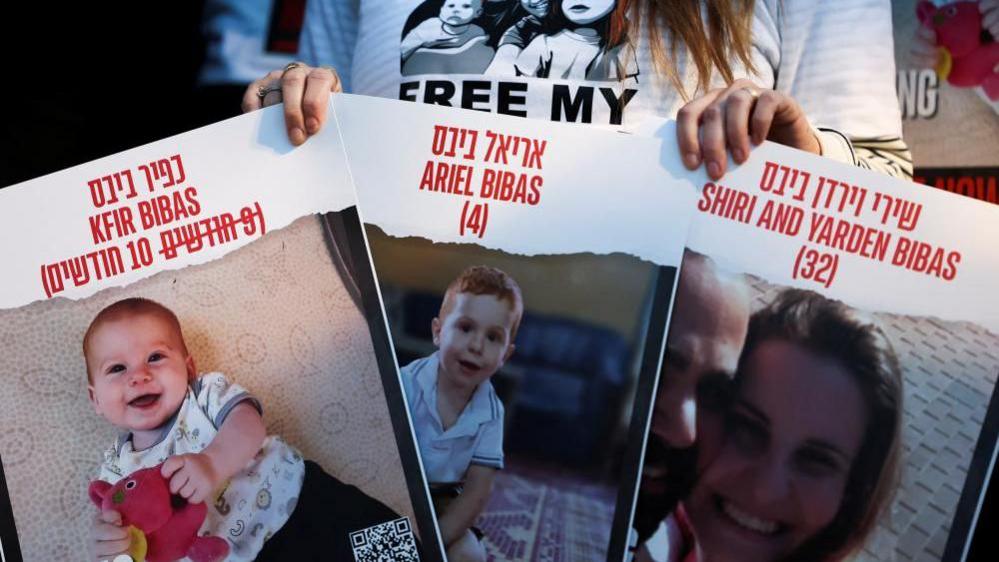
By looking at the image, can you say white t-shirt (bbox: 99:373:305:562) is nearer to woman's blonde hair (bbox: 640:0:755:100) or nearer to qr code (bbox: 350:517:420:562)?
qr code (bbox: 350:517:420:562)

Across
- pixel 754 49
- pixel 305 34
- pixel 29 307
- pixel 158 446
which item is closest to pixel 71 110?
pixel 305 34

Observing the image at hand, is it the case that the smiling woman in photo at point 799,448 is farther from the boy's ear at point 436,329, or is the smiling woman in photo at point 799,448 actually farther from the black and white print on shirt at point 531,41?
the black and white print on shirt at point 531,41

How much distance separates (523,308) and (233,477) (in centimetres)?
25

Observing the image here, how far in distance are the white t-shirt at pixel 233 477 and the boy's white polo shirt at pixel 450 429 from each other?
0.10 m

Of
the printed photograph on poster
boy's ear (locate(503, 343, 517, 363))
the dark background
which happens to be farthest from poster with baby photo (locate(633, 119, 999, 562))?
the dark background

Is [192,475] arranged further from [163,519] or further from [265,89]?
[265,89]

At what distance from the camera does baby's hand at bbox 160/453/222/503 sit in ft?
2.03

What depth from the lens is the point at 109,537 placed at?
0.63 meters

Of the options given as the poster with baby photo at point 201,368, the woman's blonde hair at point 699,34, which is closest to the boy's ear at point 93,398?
the poster with baby photo at point 201,368

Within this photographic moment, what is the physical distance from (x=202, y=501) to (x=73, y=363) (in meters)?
0.15

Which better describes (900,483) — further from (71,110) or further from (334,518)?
(71,110)

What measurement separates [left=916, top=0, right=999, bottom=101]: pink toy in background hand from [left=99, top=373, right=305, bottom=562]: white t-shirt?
102 cm

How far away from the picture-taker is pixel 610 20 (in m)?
0.82

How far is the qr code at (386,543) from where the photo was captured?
2.10ft
